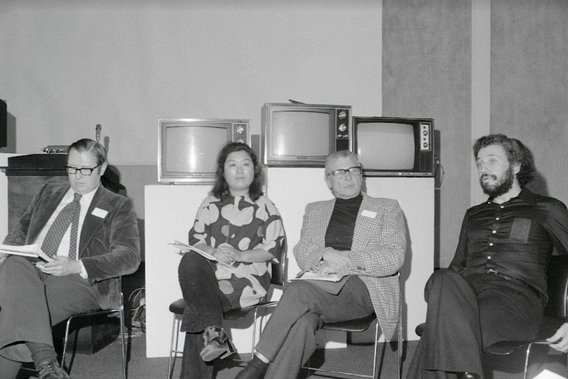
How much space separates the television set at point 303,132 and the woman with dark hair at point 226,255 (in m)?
0.34

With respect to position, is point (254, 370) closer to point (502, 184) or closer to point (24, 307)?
point (24, 307)

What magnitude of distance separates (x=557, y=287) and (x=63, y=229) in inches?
99.7

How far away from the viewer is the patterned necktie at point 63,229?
10.3 feet

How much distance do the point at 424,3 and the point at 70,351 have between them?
4.26m

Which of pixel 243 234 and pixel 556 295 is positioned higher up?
pixel 243 234

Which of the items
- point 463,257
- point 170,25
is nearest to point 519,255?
point 463,257

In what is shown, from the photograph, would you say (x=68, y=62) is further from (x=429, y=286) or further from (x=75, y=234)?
→ (x=429, y=286)

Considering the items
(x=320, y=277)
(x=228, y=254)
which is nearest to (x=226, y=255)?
(x=228, y=254)

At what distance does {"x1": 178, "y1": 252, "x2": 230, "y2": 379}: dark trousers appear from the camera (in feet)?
9.39

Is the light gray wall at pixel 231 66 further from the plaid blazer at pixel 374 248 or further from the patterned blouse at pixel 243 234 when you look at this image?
the plaid blazer at pixel 374 248

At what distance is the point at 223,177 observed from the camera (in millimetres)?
3568

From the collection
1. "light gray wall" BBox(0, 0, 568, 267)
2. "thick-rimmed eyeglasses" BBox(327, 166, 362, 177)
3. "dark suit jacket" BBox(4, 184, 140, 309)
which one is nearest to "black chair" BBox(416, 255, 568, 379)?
"thick-rimmed eyeglasses" BBox(327, 166, 362, 177)

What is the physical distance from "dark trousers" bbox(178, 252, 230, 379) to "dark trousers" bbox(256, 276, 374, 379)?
305 millimetres

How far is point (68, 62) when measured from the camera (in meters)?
5.53
